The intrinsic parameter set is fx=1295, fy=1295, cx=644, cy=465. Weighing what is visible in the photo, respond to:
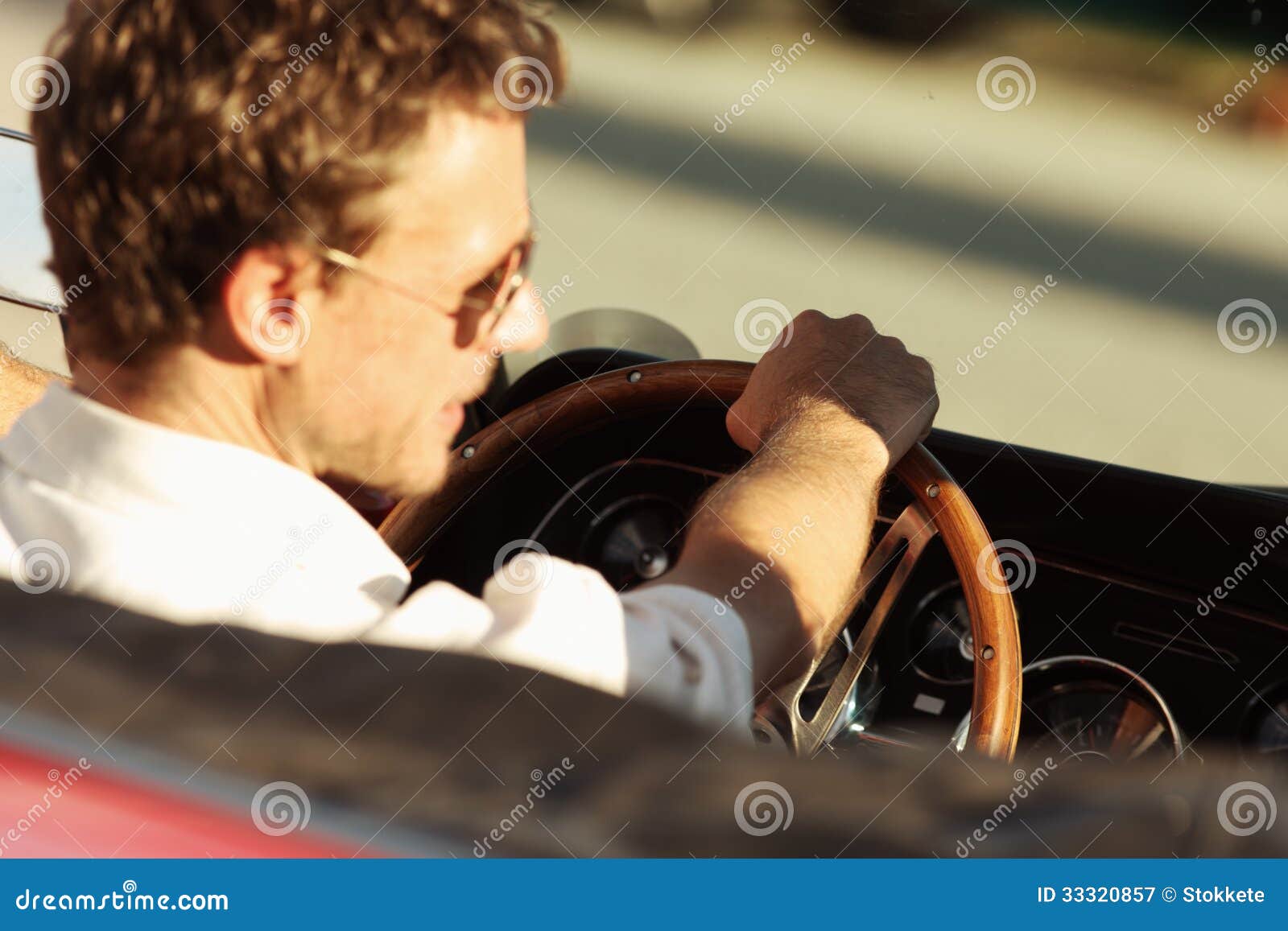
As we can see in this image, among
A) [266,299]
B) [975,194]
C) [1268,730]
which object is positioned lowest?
[266,299]

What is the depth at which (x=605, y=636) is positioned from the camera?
1108mm

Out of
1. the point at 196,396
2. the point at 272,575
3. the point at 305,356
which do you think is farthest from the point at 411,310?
the point at 272,575

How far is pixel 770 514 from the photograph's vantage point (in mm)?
1289

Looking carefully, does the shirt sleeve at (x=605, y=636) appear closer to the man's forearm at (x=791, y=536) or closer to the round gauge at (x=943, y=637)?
the man's forearm at (x=791, y=536)

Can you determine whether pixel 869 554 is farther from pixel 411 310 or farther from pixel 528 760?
pixel 528 760

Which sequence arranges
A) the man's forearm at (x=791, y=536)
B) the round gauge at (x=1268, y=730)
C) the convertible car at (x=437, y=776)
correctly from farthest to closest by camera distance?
the round gauge at (x=1268, y=730), the man's forearm at (x=791, y=536), the convertible car at (x=437, y=776)

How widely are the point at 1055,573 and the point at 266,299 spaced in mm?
1245

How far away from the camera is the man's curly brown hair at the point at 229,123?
1234 mm

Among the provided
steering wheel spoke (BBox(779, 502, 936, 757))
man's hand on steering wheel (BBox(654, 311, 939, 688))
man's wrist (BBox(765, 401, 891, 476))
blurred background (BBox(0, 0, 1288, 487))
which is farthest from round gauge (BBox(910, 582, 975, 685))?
blurred background (BBox(0, 0, 1288, 487))

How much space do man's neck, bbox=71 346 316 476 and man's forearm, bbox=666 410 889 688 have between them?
1.44 feet

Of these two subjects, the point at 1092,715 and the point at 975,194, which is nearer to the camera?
the point at 1092,715

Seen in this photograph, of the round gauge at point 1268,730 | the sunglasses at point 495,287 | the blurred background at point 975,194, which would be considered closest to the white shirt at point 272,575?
the sunglasses at point 495,287

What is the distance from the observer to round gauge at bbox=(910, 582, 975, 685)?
192 cm

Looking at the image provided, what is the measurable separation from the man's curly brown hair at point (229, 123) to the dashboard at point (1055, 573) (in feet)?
2.24
